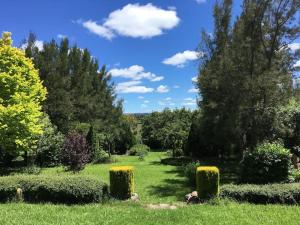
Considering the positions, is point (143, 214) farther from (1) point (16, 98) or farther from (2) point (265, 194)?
(1) point (16, 98)

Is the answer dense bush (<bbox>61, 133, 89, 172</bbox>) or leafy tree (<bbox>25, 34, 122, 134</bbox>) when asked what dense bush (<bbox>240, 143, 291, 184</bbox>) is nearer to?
dense bush (<bbox>61, 133, 89, 172</bbox>)

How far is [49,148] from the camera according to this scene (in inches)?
1065

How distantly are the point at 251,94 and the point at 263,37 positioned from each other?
3.06m

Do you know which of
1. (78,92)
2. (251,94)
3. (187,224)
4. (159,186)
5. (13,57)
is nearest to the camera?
(187,224)

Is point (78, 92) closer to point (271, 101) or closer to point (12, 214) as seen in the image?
point (271, 101)

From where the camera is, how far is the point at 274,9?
1706 centimetres

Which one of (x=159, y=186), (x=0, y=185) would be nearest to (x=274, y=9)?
(x=159, y=186)

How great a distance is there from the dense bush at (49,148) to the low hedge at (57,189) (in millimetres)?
15404

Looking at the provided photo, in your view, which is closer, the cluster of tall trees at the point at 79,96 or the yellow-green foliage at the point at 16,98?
the yellow-green foliage at the point at 16,98

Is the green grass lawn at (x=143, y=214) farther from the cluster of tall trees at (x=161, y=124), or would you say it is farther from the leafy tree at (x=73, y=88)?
the cluster of tall trees at (x=161, y=124)

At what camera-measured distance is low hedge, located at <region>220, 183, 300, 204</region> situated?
9969 mm

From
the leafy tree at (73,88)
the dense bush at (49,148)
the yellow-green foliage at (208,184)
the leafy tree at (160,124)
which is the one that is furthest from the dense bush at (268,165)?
the leafy tree at (160,124)

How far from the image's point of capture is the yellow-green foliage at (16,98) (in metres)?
17.2

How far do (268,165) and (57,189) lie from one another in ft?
21.1
